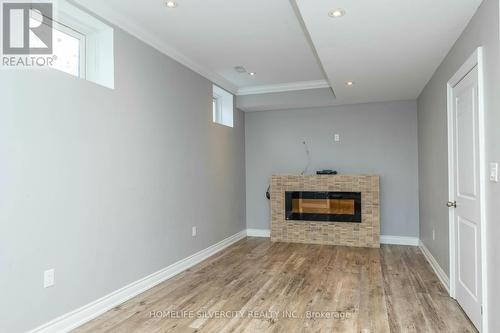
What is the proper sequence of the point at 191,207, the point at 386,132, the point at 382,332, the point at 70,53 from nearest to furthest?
the point at 382,332, the point at 70,53, the point at 191,207, the point at 386,132

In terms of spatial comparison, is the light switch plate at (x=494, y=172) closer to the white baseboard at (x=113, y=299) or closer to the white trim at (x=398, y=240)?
the white baseboard at (x=113, y=299)

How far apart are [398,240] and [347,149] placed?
1.67 metres

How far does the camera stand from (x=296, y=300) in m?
3.02

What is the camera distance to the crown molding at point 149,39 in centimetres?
276

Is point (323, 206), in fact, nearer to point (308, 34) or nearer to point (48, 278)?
point (308, 34)

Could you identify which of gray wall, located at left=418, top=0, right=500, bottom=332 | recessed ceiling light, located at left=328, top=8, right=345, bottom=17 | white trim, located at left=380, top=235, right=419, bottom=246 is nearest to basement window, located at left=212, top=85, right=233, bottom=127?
gray wall, located at left=418, top=0, right=500, bottom=332

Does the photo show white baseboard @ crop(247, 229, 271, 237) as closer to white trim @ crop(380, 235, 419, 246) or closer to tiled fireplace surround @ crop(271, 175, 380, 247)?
tiled fireplace surround @ crop(271, 175, 380, 247)

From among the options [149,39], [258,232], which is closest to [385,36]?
[149,39]

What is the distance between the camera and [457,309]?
2793 millimetres

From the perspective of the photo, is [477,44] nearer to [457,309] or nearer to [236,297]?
[457,309]

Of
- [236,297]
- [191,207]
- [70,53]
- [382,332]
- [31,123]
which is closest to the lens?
[31,123]

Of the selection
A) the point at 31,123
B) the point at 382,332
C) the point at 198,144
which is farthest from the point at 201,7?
the point at 382,332

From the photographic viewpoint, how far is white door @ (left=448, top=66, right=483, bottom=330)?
243 centimetres

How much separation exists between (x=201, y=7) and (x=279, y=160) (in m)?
3.58
